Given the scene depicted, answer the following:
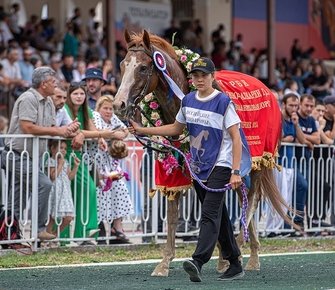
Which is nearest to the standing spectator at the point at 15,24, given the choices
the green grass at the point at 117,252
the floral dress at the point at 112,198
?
the floral dress at the point at 112,198

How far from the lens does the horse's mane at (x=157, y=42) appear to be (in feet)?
34.0

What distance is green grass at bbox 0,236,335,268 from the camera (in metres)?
11.7

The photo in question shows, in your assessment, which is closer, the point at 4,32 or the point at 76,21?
the point at 4,32

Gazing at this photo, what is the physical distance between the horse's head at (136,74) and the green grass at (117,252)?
228cm

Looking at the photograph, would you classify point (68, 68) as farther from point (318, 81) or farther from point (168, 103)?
point (168, 103)

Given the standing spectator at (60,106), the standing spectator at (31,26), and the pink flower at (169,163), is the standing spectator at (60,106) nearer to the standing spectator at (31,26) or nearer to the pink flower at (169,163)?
the pink flower at (169,163)

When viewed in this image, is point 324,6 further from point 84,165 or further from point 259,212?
point 84,165

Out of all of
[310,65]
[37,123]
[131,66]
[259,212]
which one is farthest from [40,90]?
[310,65]

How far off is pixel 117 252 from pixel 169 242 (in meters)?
2.51

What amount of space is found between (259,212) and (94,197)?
2771 mm

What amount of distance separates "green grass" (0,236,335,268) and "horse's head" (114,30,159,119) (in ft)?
7.48

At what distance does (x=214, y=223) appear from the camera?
9.59 m

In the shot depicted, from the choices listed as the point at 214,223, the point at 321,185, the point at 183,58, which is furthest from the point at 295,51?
the point at 214,223

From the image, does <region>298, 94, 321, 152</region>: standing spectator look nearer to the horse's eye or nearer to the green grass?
the green grass
